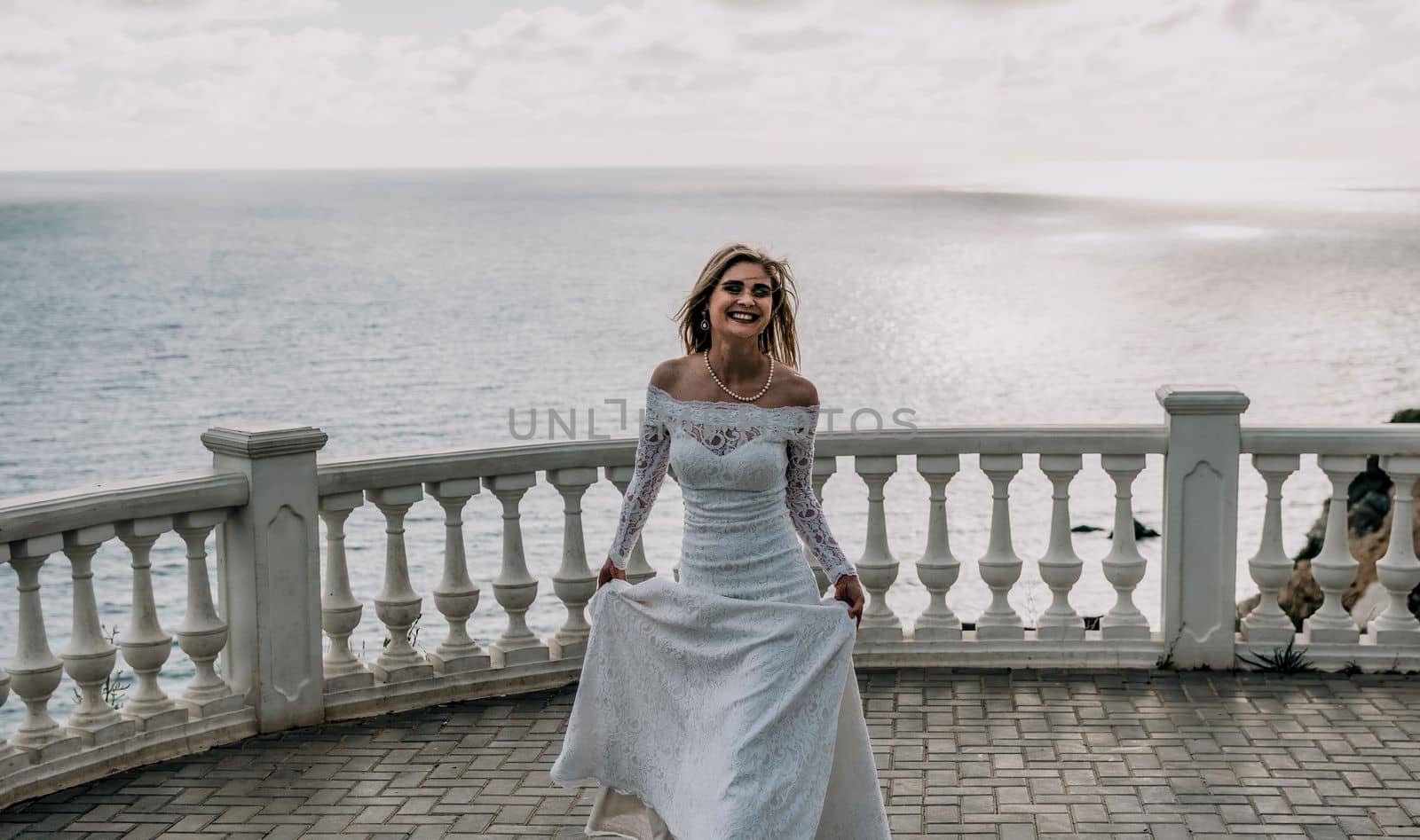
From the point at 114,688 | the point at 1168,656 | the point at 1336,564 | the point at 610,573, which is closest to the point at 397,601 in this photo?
the point at 114,688

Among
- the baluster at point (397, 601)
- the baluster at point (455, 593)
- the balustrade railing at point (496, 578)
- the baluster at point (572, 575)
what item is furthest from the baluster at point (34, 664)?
the baluster at point (572, 575)

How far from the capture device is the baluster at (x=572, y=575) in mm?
7199

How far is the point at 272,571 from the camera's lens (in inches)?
258

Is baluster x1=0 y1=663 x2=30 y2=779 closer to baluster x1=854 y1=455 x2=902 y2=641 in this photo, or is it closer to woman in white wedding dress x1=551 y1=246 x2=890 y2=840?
woman in white wedding dress x1=551 y1=246 x2=890 y2=840

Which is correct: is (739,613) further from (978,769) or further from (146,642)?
(146,642)

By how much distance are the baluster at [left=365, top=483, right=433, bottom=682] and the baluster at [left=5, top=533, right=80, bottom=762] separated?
139cm

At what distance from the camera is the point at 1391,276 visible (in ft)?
324

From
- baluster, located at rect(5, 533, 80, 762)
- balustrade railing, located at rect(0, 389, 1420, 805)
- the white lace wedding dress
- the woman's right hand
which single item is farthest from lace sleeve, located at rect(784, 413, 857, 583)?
baluster, located at rect(5, 533, 80, 762)

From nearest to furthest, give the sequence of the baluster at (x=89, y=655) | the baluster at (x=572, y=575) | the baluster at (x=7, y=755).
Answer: the baluster at (x=7, y=755), the baluster at (x=89, y=655), the baluster at (x=572, y=575)

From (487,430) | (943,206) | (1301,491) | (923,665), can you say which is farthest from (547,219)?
(923,665)

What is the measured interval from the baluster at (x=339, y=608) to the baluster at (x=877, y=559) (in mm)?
2370

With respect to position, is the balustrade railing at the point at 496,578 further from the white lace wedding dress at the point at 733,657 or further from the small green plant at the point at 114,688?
the white lace wedding dress at the point at 733,657

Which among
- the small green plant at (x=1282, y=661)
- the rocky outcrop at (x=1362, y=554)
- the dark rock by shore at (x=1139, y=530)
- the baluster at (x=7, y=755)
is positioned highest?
the baluster at (x=7, y=755)

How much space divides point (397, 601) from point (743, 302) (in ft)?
9.57
